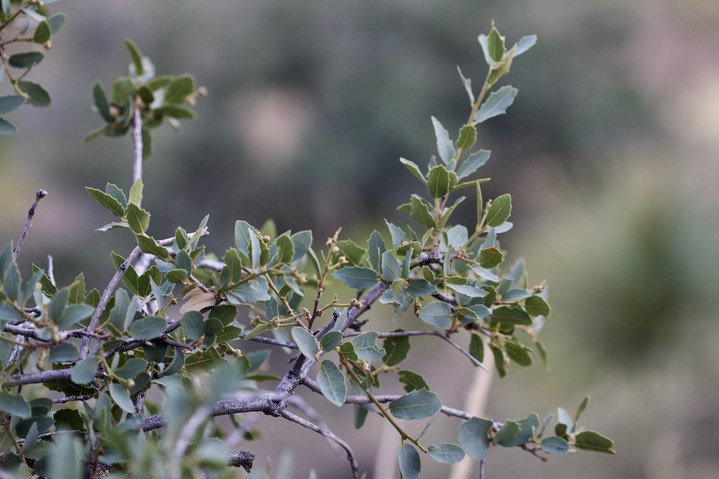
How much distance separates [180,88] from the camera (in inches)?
29.2

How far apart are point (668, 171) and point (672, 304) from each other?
69 cm

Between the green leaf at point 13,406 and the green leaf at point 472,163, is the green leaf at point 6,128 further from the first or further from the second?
the green leaf at point 472,163

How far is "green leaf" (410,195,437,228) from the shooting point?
496 millimetres

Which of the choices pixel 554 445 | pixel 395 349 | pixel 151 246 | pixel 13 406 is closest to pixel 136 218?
pixel 151 246

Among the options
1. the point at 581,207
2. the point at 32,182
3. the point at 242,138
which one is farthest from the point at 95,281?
the point at 581,207

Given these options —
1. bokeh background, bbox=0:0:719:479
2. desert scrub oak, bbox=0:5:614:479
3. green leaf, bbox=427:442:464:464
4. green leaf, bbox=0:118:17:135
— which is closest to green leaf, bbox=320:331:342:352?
desert scrub oak, bbox=0:5:614:479

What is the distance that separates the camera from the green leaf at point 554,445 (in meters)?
0.53

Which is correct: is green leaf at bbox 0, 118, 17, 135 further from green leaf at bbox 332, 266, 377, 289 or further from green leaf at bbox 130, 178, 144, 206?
green leaf at bbox 332, 266, 377, 289

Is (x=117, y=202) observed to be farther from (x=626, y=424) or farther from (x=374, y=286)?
(x=626, y=424)

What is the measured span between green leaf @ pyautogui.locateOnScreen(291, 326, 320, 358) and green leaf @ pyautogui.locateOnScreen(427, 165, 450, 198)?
0.14 metres

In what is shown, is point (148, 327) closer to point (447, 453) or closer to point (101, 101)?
point (447, 453)

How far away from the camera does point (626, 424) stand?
2.92m

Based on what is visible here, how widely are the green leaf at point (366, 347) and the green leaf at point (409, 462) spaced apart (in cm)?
7

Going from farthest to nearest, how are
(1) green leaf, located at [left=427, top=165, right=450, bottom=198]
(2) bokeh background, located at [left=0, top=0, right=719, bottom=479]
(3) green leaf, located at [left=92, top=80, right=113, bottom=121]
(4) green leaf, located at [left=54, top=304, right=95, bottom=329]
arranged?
(2) bokeh background, located at [left=0, top=0, right=719, bottom=479], (3) green leaf, located at [left=92, top=80, right=113, bottom=121], (1) green leaf, located at [left=427, top=165, right=450, bottom=198], (4) green leaf, located at [left=54, top=304, right=95, bottom=329]
